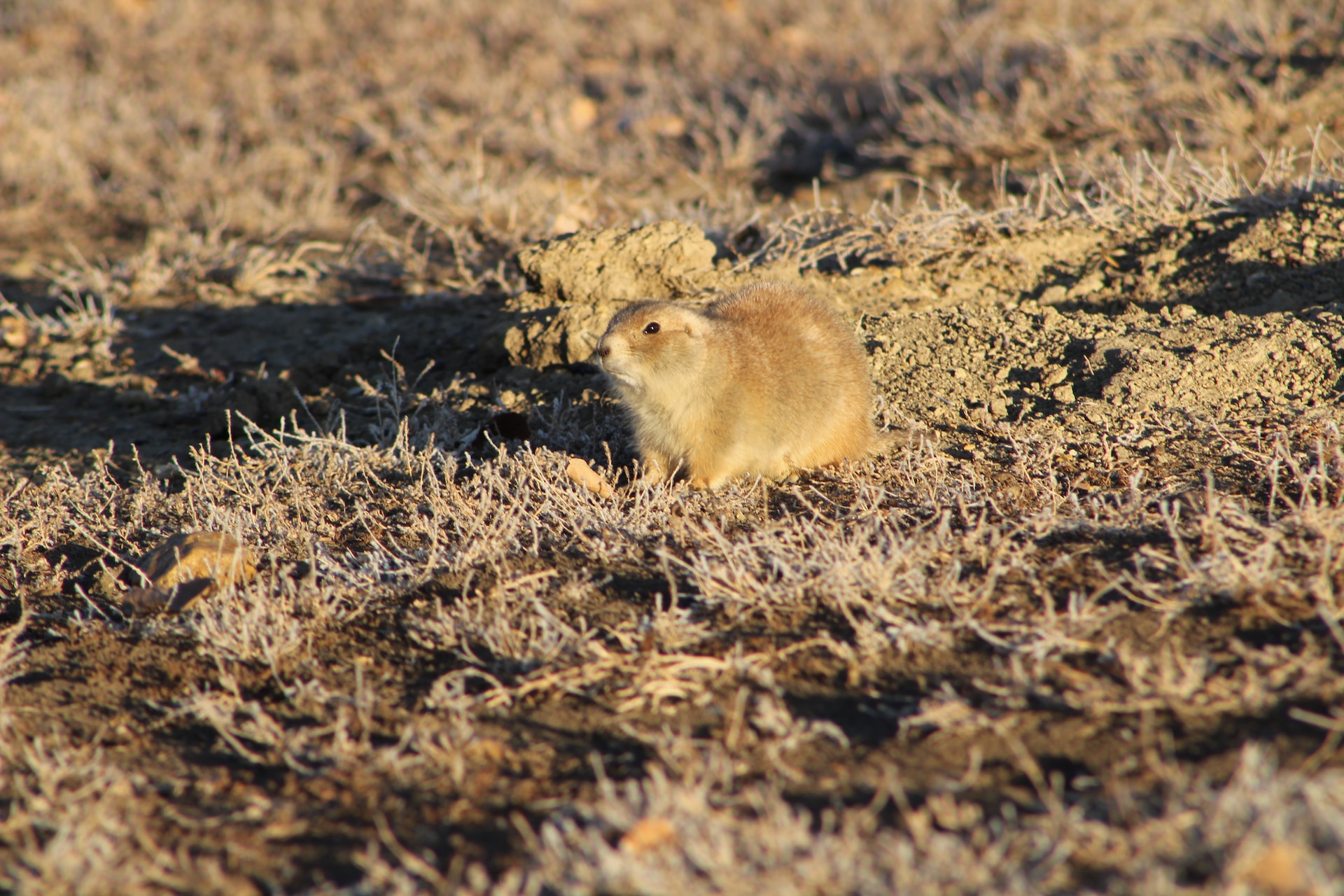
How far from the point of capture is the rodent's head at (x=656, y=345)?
13.8 ft

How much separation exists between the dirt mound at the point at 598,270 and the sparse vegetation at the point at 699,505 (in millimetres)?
22

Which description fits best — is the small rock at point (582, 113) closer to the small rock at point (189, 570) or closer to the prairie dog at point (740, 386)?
the prairie dog at point (740, 386)

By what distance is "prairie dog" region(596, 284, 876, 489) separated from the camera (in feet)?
13.9

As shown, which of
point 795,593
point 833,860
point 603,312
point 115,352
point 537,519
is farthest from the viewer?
point 115,352

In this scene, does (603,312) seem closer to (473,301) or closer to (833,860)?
(473,301)

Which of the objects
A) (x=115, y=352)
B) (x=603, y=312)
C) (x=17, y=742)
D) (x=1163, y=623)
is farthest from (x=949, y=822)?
(x=115, y=352)

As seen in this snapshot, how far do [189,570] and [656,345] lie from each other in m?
1.84

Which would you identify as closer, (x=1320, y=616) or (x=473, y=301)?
(x=1320, y=616)

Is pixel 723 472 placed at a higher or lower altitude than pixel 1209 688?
lower

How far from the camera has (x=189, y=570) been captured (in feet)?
12.5

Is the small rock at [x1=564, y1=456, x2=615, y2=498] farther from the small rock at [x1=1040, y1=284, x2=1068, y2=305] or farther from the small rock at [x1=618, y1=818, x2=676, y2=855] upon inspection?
the small rock at [x1=1040, y1=284, x2=1068, y2=305]

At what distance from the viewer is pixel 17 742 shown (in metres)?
3.01

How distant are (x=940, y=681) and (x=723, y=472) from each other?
5.37 feet

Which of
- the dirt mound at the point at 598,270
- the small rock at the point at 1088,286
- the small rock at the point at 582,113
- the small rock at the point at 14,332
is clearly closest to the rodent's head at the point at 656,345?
the dirt mound at the point at 598,270
